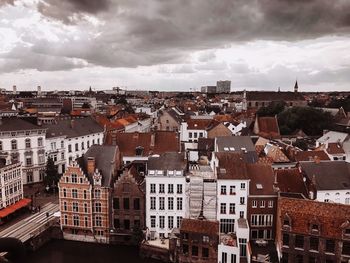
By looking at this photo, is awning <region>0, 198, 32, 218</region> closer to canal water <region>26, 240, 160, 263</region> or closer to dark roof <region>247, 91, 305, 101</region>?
canal water <region>26, 240, 160, 263</region>

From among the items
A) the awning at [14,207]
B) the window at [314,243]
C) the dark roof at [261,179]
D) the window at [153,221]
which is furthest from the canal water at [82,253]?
the window at [314,243]

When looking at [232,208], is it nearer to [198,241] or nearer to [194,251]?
[198,241]

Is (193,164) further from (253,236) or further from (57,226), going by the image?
(57,226)

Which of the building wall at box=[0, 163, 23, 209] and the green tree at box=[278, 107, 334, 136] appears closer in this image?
the building wall at box=[0, 163, 23, 209]

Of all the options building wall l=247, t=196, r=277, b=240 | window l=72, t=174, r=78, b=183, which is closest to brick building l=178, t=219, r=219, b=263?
building wall l=247, t=196, r=277, b=240

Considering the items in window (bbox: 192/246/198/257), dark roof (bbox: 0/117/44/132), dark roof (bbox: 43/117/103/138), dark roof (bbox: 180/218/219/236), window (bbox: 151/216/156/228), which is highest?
dark roof (bbox: 0/117/44/132)

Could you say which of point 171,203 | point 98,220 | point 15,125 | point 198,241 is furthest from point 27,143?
point 198,241

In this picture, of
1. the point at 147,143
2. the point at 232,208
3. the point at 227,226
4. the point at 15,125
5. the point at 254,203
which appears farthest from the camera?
the point at 15,125
